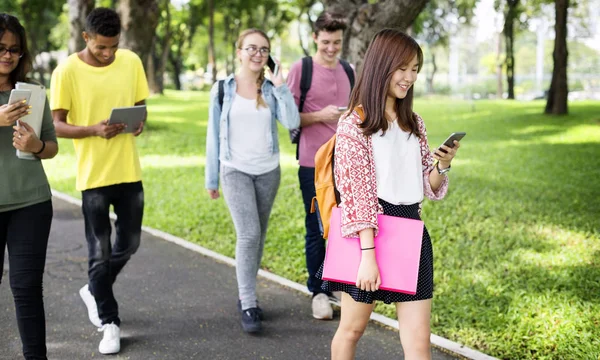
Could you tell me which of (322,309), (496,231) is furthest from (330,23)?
(496,231)

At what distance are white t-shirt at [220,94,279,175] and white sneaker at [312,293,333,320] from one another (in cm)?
111

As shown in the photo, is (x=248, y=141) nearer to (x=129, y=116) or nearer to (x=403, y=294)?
(x=129, y=116)

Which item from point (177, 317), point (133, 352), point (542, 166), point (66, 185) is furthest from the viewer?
point (542, 166)

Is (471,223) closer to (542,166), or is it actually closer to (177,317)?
(177,317)

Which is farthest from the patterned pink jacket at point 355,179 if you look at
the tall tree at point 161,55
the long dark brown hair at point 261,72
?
the tall tree at point 161,55

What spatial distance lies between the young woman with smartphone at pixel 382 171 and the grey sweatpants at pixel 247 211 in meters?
1.73

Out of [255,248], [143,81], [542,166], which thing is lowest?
[542,166]

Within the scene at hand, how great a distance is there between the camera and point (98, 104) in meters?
4.50

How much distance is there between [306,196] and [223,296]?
1151 mm

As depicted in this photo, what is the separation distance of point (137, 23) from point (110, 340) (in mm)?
13195

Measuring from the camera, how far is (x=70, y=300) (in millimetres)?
5652

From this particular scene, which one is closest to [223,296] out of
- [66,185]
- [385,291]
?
[385,291]

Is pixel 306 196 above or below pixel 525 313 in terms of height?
above

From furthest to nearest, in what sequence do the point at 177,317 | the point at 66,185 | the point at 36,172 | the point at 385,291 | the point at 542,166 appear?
the point at 542,166
the point at 66,185
the point at 177,317
the point at 36,172
the point at 385,291
